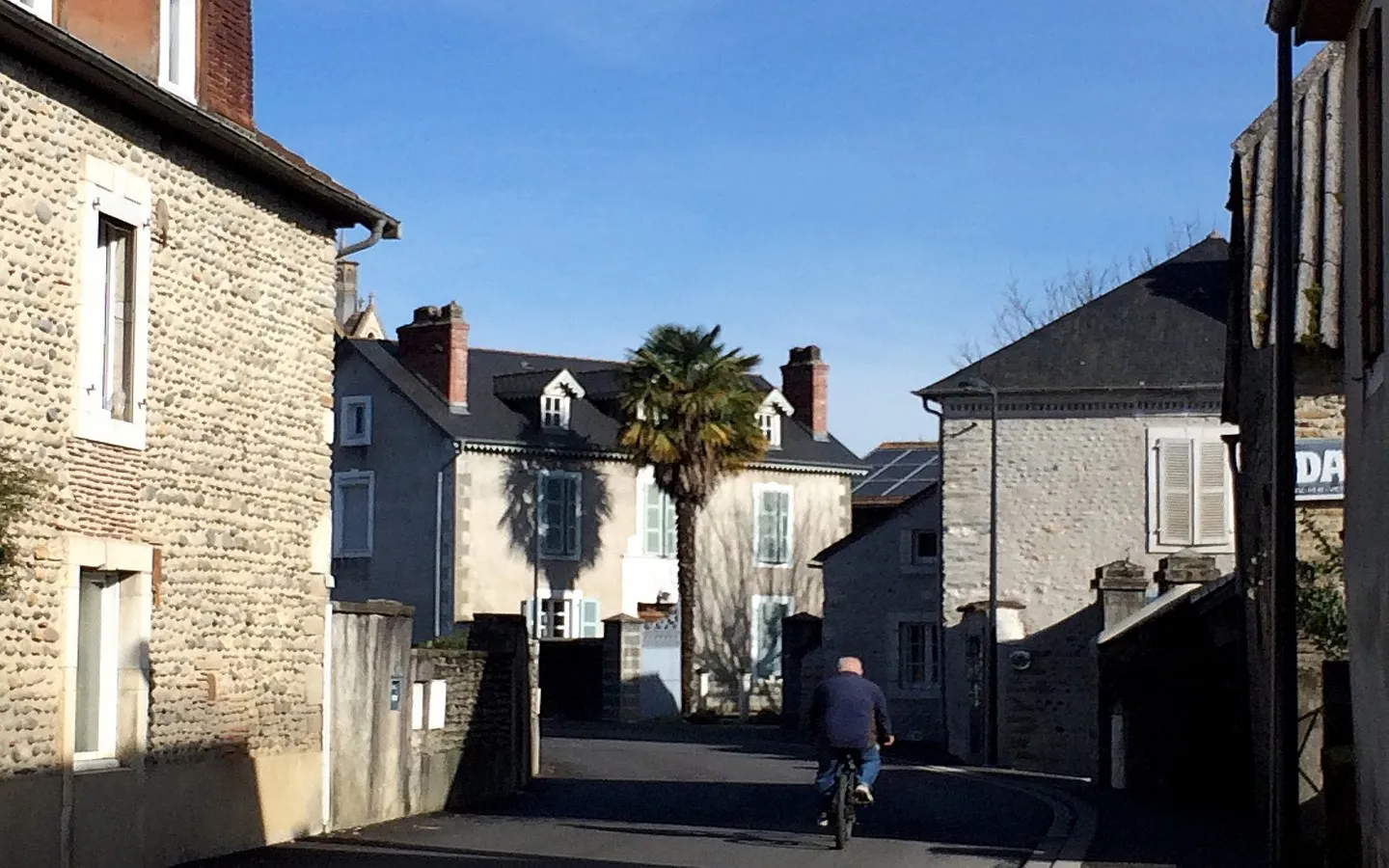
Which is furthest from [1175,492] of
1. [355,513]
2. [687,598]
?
[355,513]

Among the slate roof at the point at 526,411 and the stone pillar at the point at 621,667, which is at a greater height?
the slate roof at the point at 526,411

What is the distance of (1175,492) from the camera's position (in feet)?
122

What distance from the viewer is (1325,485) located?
1888 centimetres

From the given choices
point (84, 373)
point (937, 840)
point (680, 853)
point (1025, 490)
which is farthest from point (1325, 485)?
point (1025, 490)

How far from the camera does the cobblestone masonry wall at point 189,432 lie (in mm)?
13875

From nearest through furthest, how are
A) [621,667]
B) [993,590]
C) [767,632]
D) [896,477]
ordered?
[993,590] < [621,667] < [767,632] < [896,477]

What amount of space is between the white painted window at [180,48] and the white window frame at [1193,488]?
23.2 metres

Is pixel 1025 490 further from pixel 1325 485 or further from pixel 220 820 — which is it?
pixel 220 820

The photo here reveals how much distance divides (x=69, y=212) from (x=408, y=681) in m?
7.52

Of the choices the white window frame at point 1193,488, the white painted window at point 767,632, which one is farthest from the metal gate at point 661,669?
the white window frame at point 1193,488

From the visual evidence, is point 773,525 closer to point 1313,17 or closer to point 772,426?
point 772,426

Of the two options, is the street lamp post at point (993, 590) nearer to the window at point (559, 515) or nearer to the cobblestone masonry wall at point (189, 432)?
the window at point (559, 515)

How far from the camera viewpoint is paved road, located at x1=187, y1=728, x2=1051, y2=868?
52.0 feet

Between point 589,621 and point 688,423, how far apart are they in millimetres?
5835
